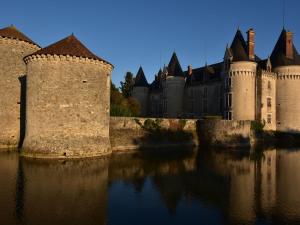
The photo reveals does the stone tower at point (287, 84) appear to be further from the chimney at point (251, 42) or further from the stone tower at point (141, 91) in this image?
the stone tower at point (141, 91)

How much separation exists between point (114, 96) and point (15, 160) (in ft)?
70.8

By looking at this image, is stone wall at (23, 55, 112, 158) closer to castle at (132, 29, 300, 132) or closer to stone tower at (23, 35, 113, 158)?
stone tower at (23, 35, 113, 158)

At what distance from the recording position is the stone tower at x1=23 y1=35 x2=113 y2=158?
63.1 feet

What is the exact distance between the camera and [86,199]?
11094mm

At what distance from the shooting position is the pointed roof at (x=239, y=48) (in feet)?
124

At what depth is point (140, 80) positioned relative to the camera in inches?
2199

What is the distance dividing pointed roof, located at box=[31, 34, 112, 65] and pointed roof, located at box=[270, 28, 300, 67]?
29183 millimetres

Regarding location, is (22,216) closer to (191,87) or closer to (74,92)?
(74,92)

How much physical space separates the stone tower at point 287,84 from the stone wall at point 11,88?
32.3 m

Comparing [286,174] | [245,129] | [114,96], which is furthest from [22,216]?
[114,96]

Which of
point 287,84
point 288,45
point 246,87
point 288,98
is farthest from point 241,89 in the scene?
point 288,45

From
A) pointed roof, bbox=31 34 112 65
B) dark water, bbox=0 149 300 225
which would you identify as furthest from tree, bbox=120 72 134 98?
dark water, bbox=0 149 300 225

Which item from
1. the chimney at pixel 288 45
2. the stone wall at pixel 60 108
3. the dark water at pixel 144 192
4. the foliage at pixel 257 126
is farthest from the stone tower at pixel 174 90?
the dark water at pixel 144 192

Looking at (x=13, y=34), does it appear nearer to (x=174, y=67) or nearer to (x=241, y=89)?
(x=241, y=89)
